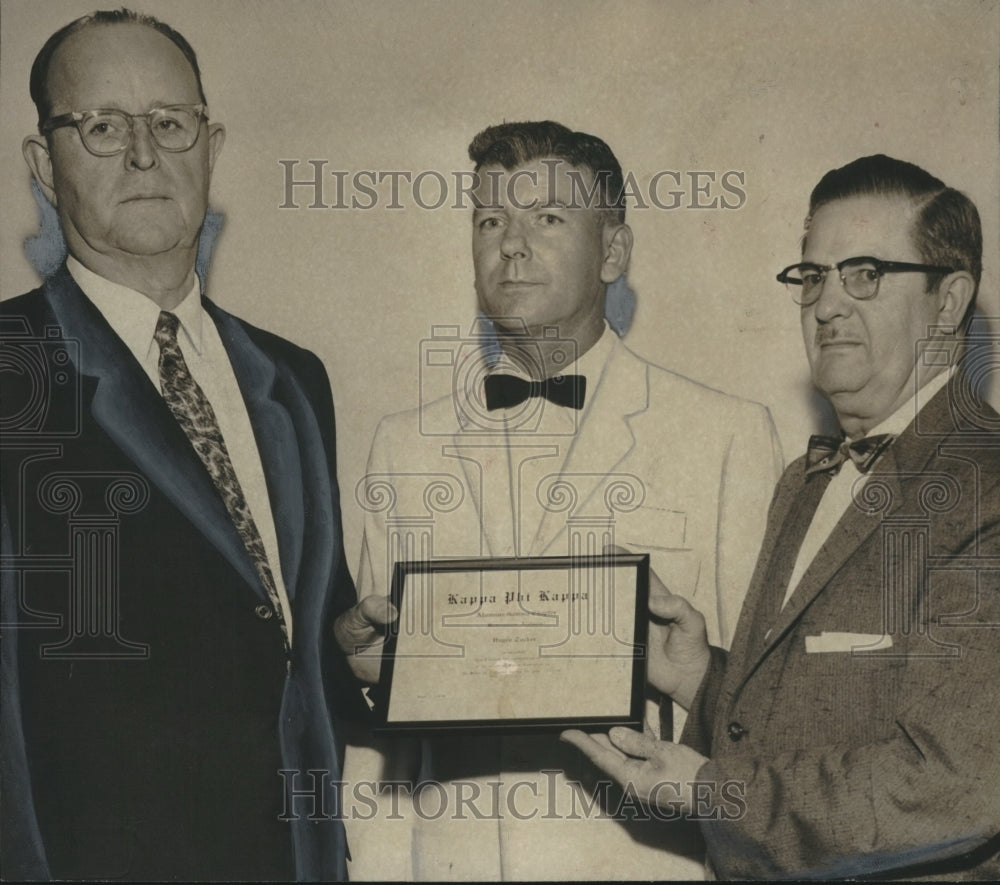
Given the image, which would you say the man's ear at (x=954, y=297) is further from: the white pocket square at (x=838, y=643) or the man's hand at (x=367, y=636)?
the man's hand at (x=367, y=636)

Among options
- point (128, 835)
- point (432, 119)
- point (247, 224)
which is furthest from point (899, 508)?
point (128, 835)

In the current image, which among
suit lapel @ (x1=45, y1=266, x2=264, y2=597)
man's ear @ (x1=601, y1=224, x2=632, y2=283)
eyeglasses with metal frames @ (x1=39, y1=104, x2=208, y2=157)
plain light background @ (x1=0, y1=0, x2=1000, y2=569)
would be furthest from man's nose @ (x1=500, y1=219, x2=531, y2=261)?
suit lapel @ (x1=45, y1=266, x2=264, y2=597)

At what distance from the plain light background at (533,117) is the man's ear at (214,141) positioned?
0.03m

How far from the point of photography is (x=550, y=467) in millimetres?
4320

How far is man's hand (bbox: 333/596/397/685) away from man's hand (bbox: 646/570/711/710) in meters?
0.76

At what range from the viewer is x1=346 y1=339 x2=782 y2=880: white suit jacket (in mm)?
4277

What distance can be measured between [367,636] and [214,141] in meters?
1.54

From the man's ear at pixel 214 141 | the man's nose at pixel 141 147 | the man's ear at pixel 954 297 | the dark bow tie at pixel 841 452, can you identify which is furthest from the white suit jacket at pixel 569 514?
the man's nose at pixel 141 147

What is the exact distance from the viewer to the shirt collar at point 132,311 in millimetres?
4312

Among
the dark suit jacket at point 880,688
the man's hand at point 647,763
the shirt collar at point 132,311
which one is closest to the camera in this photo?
the dark suit jacket at point 880,688

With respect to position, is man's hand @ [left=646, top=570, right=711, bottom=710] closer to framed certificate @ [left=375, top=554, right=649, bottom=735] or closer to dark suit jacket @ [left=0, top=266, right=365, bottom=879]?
framed certificate @ [left=375, top=554, right=649, bottom=735]

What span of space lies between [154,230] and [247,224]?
0.89 feet

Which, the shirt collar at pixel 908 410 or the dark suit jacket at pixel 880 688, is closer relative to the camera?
the dark suit jacket at pixel 880 688

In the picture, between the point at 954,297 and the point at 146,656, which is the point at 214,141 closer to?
the point at 146,656
